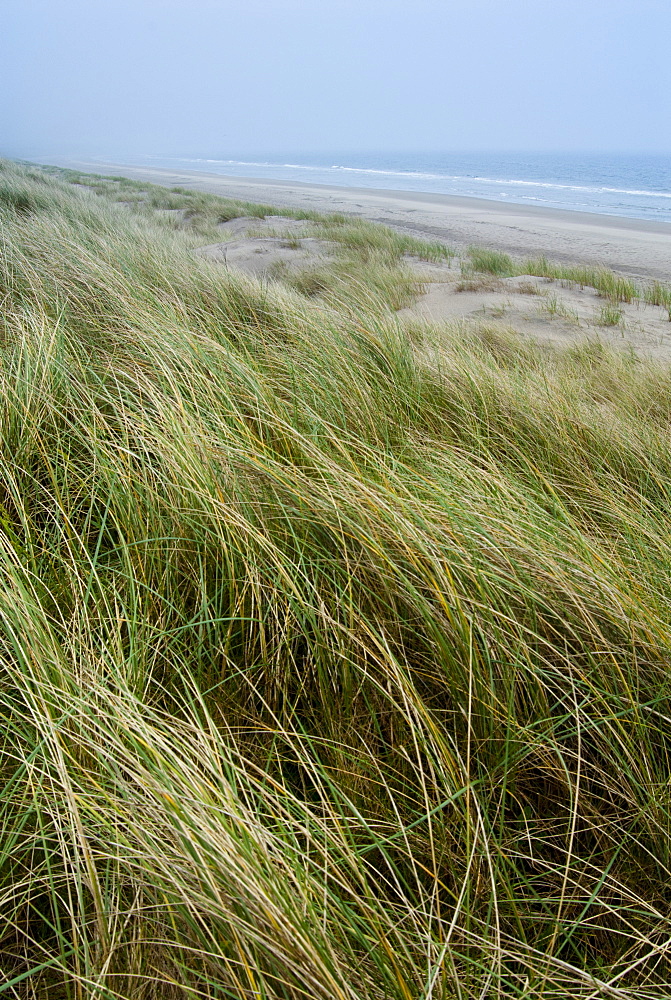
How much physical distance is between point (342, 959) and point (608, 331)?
5.09 meters

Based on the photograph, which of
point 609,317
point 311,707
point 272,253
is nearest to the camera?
point 311,707

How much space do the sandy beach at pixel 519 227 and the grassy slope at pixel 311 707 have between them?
969cm

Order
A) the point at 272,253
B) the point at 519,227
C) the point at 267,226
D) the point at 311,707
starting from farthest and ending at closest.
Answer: the point at 519,227
the point at 267,226
the point at 272,253
the point at 311,707

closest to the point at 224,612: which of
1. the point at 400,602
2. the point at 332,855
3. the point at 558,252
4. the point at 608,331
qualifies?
the point at 400,602

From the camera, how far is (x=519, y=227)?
15.6 metres

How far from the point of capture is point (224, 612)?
4.35 feet

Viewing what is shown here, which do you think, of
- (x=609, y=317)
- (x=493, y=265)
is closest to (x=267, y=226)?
(x=493, y=265)

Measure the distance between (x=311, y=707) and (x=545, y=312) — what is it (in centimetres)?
491

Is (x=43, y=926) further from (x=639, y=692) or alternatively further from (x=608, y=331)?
(x=608, y=331)

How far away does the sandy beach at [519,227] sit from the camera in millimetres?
11617

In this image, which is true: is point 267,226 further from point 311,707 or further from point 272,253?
point 311,707

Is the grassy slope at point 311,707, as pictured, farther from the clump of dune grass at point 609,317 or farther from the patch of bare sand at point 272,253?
the patch of bare sand at point 272,253

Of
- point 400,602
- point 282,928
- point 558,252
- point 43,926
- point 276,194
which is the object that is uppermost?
point 276,194

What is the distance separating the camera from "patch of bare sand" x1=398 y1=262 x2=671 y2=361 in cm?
461
